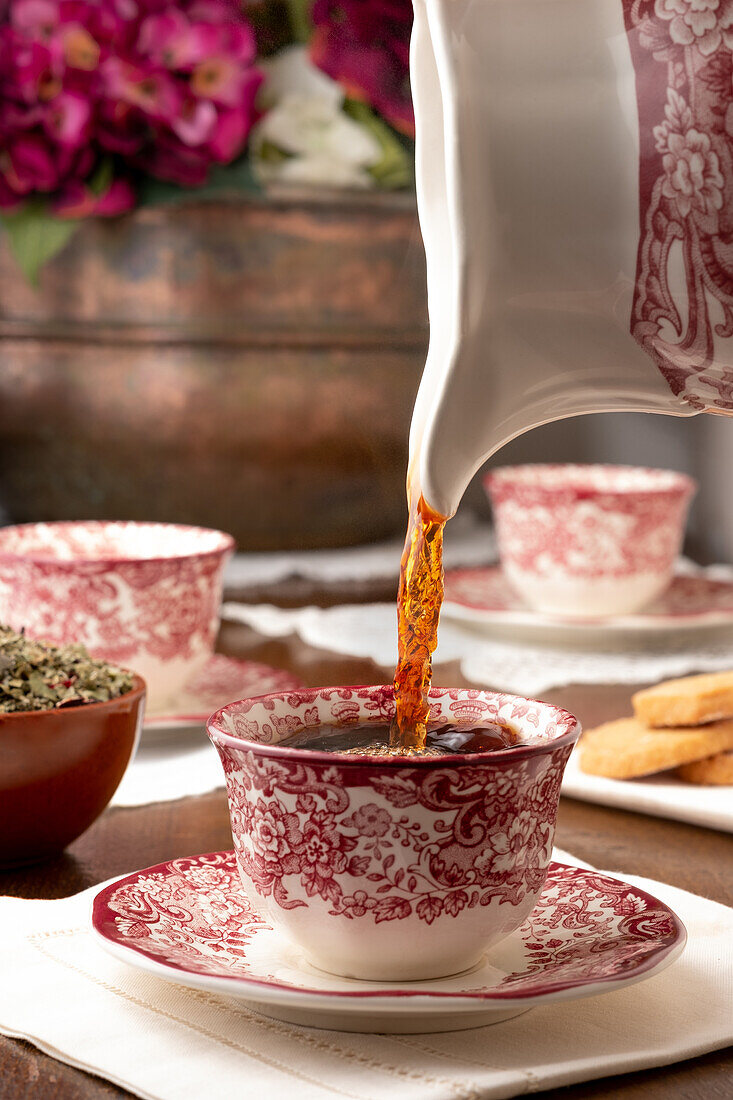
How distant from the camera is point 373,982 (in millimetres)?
673

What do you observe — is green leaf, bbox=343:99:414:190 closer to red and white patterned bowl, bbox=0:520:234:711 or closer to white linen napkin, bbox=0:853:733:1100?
red and white patterned bowl, bbox=0:520:234:711

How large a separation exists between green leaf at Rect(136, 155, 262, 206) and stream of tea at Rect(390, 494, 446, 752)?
1.12 metres

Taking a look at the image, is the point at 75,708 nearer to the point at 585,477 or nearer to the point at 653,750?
the point at 653,750

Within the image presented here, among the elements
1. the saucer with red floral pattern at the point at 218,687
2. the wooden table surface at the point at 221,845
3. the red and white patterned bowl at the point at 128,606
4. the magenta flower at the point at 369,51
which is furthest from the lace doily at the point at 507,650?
the magenta flower at the point at 369,51

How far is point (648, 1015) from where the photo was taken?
66cm

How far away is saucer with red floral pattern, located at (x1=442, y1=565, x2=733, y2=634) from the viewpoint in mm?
1520

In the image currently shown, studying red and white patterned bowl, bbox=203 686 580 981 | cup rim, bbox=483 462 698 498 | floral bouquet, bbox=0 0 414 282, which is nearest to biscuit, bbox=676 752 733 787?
red and white patterned bowl, bbox=203 686 580 981

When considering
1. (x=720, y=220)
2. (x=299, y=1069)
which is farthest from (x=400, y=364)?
(x=299, y=1069)

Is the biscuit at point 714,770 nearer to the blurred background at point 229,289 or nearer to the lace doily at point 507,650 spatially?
the lace doily at point 507,650

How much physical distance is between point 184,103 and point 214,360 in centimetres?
30

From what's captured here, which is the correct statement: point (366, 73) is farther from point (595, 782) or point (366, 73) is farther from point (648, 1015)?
point (648, 1015)

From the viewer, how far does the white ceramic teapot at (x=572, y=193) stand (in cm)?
66

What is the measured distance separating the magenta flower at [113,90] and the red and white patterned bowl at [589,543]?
55cm

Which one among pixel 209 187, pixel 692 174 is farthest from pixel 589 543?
pixel 692 174
